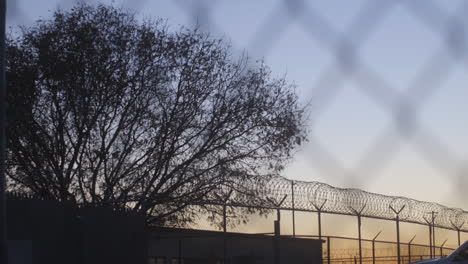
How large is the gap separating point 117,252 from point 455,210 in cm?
639

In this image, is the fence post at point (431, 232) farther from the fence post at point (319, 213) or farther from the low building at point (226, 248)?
the fence post at point (319, 213)

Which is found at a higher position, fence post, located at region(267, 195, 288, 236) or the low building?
fence post, located at region(267, 195, 288, 236)

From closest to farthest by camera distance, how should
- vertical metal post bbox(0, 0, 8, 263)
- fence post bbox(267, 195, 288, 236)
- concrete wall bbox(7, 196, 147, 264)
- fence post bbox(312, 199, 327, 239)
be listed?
vertical metal post bbox(0, 0, 8, 263)
concrete wall bbox(7, 196, 147, 264)
fence post bbox(267, 195, 288, 236)
fence post bbox(312, 199, 327, 239)

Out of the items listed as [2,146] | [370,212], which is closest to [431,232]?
[370,212]

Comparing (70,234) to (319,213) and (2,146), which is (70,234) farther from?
(2,146)

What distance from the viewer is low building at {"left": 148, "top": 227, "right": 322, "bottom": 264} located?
1429cm

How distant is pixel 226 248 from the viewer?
13.8m

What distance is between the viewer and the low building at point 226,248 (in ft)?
46.9

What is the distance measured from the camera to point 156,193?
64.4 ft

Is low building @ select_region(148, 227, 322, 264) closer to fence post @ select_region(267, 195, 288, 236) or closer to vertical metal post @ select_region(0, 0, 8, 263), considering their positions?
fence post @ select_region(267, 195, 288, 236)

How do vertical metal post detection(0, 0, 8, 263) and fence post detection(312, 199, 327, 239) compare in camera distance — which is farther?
fence post detection(312, 199, 327, 239)

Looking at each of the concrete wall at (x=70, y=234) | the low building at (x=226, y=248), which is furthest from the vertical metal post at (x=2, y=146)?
the low building at (x=226, y=248)

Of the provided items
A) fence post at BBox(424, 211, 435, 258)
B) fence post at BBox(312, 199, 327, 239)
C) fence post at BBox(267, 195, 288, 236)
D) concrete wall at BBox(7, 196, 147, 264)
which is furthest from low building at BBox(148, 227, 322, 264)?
fence post at BBox(424, 211, 435, 258)

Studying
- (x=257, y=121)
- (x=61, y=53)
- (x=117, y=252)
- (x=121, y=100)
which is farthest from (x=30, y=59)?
(x=117, y=252)
